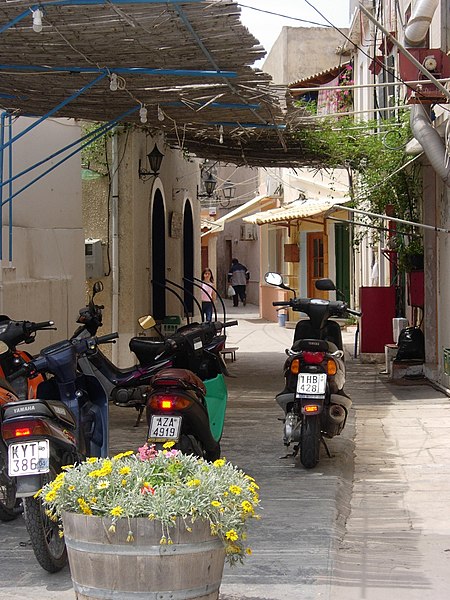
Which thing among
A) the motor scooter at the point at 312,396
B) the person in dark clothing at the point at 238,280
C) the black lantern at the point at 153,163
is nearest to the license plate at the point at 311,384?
the motor scooter at the point at 312,396

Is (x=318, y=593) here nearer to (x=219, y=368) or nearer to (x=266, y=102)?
(x=219, y=368)

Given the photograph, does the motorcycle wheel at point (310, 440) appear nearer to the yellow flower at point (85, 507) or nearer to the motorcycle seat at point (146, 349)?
the motorcycle seat at point (146, 349)

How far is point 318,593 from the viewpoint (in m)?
5.12

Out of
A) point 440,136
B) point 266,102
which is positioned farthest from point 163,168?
point 266,102

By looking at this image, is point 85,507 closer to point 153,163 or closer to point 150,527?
point 150,527

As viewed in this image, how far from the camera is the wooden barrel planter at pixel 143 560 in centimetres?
391

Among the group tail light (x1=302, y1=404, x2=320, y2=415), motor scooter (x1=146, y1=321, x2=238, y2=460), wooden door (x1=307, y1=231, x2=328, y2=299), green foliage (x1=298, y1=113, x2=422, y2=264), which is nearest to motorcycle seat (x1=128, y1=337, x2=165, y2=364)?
motor scooter (x1=146, y1=321, x2=238, y2=460)

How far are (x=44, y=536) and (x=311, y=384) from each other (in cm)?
322

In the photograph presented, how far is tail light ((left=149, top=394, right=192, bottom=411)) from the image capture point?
673 cm

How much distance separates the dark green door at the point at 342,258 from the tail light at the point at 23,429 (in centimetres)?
2213

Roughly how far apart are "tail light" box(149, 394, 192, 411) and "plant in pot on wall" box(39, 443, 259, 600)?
98.5 inches

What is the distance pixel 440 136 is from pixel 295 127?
179cm

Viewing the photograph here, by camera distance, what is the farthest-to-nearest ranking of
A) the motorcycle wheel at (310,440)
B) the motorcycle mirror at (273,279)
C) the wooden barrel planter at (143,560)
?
the motorcycle mirror at (273,279) → the motorcycle wheel at (310,440) → the wooden barrel planter at (143,560)

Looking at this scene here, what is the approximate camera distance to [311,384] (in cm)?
799
